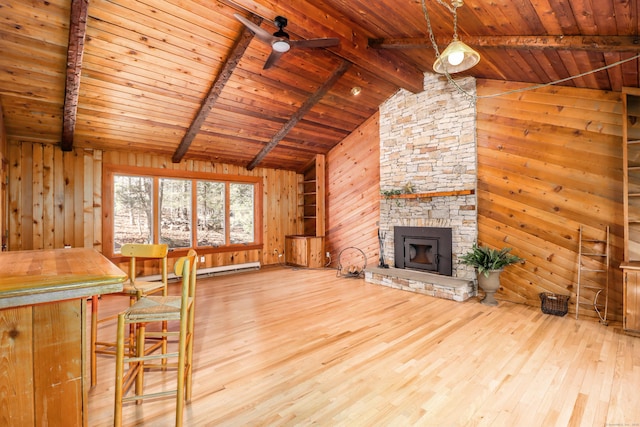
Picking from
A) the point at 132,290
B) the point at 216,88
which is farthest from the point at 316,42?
the point at 132,290

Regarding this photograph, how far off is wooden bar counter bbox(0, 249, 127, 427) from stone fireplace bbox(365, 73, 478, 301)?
4476mm

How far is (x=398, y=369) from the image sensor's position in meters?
2.58

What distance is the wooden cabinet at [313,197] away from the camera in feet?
24.3

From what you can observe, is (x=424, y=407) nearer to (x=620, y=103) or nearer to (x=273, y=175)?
(x=620, y=103)

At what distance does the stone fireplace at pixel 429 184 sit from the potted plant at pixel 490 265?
32 centimetres

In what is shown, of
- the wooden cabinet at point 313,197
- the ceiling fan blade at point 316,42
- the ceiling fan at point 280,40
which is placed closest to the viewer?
the ceiling fan at point 280,40

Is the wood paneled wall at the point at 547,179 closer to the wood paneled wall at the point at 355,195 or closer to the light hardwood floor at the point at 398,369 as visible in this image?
the light hardwood floor at the point at 398,369

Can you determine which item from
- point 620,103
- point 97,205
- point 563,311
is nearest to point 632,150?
point 620,103

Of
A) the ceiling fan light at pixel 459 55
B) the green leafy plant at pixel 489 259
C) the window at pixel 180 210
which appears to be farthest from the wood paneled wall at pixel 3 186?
the green leafy plant at pixel 489 259

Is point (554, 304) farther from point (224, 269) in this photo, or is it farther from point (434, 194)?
point (224, 269)

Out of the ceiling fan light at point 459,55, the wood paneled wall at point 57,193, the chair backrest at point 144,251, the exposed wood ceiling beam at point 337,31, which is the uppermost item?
the exposed wood ceiling beam at point 337,31

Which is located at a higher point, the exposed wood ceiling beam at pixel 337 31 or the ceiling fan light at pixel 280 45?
the exposed wood ceiling beam at pixel 337 31

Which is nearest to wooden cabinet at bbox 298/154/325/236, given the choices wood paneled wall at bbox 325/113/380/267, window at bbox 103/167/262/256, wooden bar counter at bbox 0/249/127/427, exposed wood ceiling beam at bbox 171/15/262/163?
wood paneled wall at bbox 325/113/380/267

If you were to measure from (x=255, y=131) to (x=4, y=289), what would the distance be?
5.21 metres
